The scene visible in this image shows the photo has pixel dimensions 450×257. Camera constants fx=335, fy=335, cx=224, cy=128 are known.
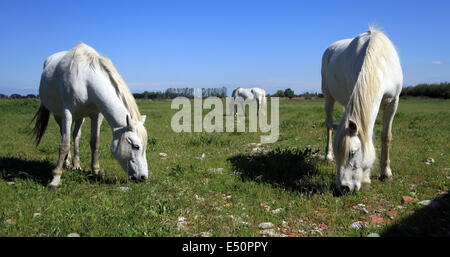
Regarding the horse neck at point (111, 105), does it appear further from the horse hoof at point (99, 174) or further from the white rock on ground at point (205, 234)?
the white rock on ground at point (205, 234)

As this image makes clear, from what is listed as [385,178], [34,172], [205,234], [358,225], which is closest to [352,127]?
[358,225]

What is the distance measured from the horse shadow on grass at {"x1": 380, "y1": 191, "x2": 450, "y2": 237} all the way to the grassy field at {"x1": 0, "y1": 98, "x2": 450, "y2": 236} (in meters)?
0.01

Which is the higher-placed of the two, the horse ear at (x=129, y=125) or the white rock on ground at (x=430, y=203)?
the horse ear at (x=129, y=125)

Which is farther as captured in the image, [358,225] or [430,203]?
[430,203]

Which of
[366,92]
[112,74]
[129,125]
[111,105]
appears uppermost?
[112,74]

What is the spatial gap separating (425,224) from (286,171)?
2798mm

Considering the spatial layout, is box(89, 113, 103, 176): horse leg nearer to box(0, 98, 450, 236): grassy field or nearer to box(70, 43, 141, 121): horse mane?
box(0, 98, 450, 236): grassy field

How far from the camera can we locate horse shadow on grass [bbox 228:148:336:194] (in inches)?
223

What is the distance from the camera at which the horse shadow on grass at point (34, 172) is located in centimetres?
609

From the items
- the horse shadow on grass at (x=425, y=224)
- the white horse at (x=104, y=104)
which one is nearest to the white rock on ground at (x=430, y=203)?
the horse shadow on grass at (x=425, y=224)

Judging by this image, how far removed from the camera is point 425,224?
13.2ft

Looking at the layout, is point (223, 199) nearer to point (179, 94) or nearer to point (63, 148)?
point (63, 148)

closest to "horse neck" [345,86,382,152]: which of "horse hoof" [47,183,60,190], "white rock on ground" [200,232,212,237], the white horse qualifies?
"white rock on ground" [200,232,212,237]
